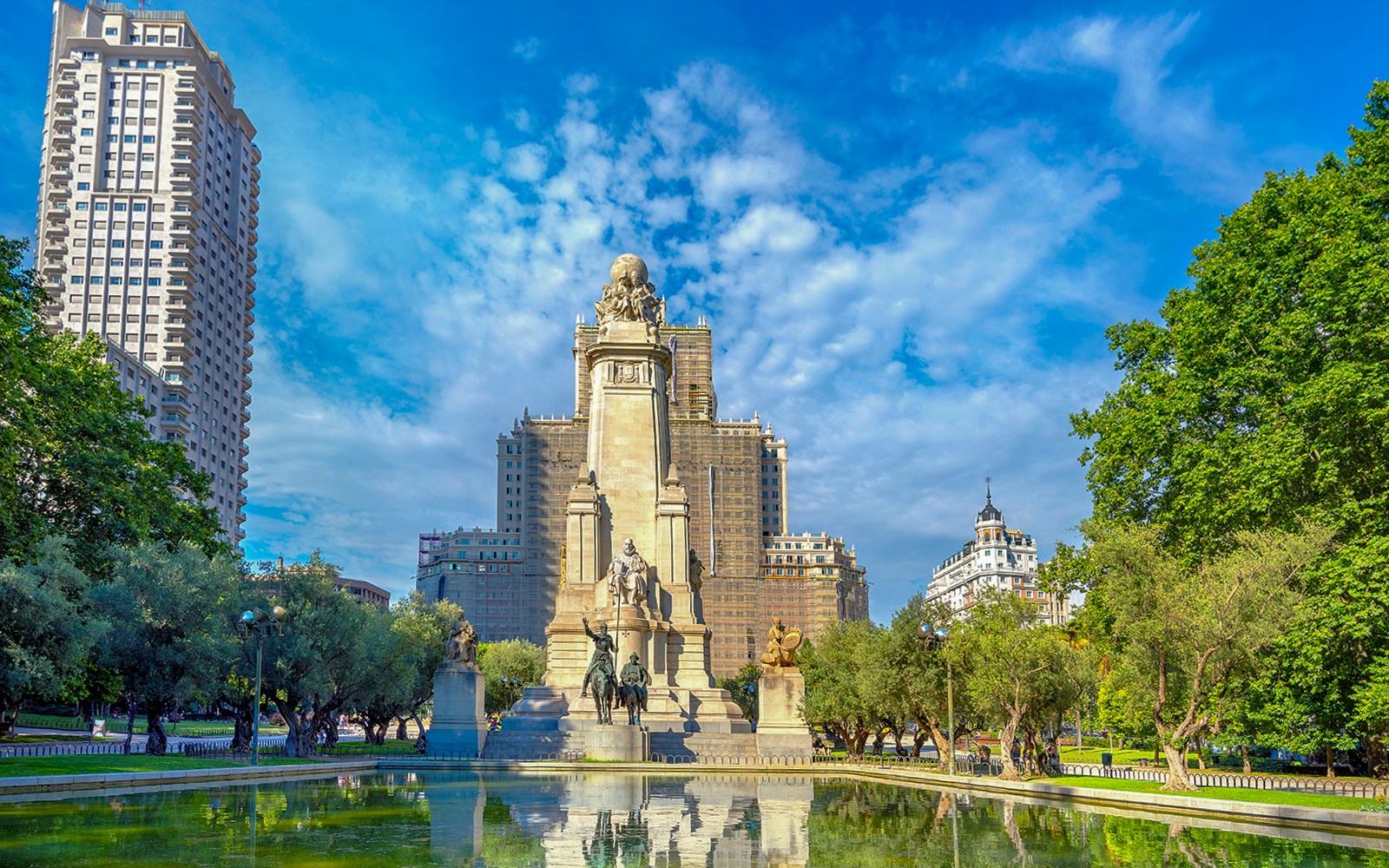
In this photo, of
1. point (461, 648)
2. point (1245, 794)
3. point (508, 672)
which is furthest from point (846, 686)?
point (508, 672)

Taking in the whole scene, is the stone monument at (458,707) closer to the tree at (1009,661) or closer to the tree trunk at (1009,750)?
the tree at (1009,661)

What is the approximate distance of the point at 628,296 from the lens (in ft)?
172

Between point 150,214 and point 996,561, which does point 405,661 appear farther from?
point 996,561

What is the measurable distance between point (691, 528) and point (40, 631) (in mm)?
78527

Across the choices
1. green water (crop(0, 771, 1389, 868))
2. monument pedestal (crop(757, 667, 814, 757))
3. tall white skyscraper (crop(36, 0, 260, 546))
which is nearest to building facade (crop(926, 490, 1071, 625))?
tall white skyscraper (crop(36, 0, 260, 546))

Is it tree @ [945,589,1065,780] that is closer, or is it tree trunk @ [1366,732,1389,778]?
tree trunk @ [1366,732,1389,778]

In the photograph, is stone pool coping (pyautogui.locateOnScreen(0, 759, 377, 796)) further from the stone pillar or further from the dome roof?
the dome roof

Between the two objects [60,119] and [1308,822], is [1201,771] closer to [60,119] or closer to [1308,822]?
[1308,822]

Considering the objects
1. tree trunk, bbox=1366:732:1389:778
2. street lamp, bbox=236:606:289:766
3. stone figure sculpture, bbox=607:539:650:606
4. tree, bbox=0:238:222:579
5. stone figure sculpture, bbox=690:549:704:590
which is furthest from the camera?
stone figure sculpture, bbox=690:549:704:590

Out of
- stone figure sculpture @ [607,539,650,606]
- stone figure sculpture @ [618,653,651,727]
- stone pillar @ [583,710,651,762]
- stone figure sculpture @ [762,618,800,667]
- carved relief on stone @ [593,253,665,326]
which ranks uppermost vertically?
carved relief on stone @ [593,253,665,326]

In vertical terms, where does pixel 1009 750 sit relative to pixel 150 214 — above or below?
below

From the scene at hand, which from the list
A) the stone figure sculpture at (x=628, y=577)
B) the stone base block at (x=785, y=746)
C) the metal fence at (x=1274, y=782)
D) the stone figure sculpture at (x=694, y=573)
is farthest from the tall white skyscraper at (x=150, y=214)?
the metal fence at (x=1274, y=782)

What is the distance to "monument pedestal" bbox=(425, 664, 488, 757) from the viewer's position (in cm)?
3634

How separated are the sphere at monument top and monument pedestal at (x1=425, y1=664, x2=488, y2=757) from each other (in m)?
22.7
